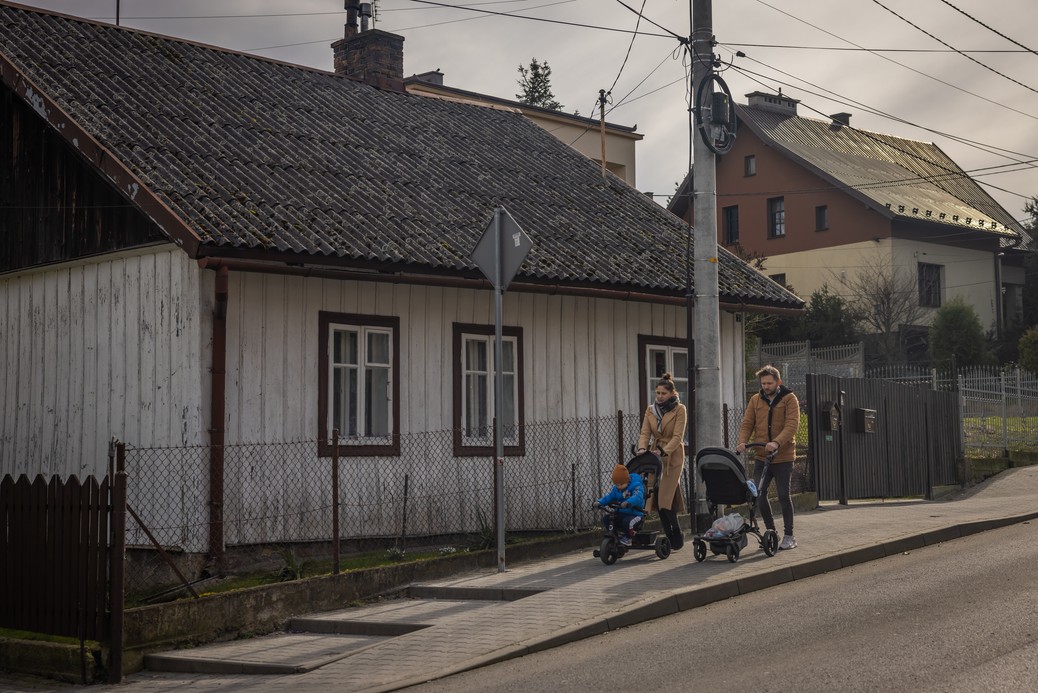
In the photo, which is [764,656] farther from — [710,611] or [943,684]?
[710,611]

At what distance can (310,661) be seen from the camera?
31.2 ft

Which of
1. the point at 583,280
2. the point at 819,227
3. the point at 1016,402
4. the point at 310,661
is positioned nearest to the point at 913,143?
the point at 819,227

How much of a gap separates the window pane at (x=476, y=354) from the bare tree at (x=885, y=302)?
1171 inches

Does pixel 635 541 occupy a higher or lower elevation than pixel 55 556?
lower

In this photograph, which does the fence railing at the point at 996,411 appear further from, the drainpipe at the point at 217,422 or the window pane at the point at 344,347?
the drainpipe at the point at 217,422

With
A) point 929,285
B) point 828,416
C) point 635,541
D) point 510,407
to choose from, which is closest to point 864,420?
point 828,416

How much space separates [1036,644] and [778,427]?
193 inches

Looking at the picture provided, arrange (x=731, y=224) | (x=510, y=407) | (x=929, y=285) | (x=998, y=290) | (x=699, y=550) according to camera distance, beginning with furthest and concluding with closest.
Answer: (x=731, y=224), (x=998, y=290), (x=929, y=285), (x=510, y=407), (x=699, y=550)

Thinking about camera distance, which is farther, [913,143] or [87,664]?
[913,143]

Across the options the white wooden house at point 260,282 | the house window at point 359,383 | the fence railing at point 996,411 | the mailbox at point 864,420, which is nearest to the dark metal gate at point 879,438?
the mailbox at point 864,420

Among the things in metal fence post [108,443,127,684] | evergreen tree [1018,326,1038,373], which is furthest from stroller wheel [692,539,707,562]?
evergreen tree [1018,326,1038,373]

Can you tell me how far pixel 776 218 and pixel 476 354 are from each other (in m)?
34.4

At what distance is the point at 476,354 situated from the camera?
637 inches

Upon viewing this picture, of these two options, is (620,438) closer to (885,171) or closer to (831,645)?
(831,645)
